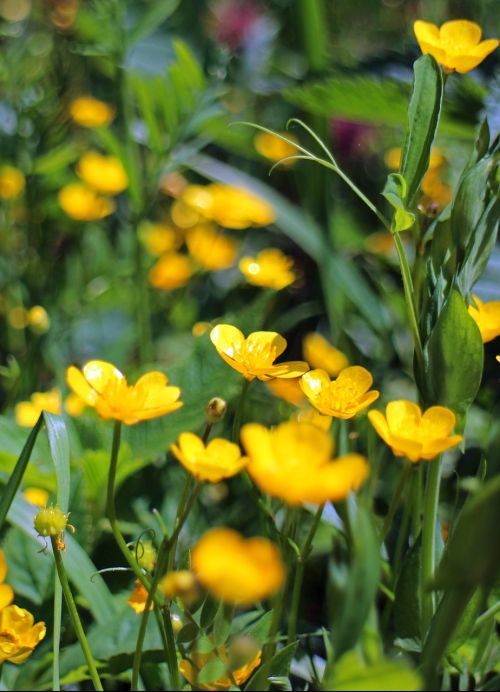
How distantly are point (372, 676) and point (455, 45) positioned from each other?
42 cm

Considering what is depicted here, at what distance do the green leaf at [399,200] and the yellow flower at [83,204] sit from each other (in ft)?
2.59

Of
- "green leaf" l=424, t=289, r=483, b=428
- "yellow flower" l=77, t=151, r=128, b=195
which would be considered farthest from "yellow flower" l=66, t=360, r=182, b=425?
"yellow flower" l=77, t=151, r=128, b=195

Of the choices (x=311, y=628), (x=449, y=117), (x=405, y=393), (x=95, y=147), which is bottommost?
(x=95, y=147)

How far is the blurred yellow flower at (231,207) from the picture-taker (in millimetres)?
1237

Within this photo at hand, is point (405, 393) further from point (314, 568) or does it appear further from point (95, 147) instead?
point (95, 147)

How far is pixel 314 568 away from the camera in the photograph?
32.6 inches

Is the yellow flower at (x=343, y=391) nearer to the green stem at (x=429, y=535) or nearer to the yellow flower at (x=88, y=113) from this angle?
the green stem at (x=429, y=535)

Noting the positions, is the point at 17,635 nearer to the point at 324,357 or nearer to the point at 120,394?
the point at 120,394

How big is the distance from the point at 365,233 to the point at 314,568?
83 centimetres

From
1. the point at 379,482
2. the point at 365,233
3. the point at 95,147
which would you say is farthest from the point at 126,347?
the point at 95,147

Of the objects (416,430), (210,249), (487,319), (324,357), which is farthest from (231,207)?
(416,430)

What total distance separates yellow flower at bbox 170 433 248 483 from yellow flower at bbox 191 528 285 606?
96 millimetres

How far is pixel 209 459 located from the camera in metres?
0.44

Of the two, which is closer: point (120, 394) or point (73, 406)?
point (120, 394)
